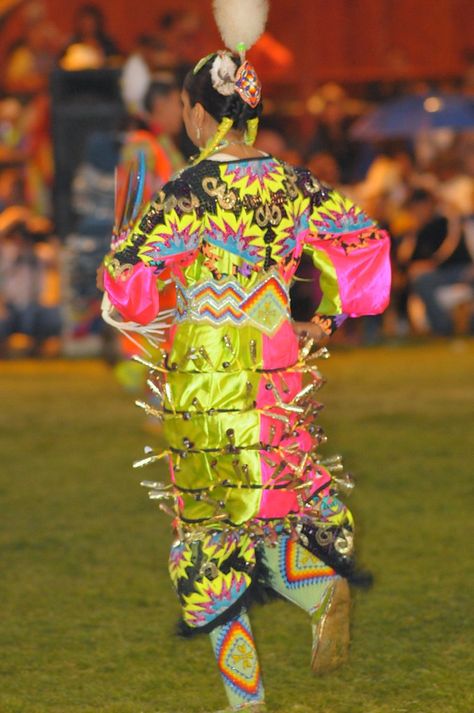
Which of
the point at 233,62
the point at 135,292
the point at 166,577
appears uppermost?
the point at 233,62

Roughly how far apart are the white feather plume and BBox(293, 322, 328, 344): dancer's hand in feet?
2.76

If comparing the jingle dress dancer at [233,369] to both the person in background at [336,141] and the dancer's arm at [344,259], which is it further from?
the person in background at [336,141]

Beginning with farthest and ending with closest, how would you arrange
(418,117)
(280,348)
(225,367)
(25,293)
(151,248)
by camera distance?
(418,117) < (25,293) < (280,348) < (225,367) < (151,248)

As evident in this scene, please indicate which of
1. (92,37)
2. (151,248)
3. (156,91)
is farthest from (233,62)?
(92,37)

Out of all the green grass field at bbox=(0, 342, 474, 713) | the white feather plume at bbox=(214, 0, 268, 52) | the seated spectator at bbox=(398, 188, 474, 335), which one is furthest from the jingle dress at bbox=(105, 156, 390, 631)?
the seated spectator at bbox=(398, 188, 474, 335)

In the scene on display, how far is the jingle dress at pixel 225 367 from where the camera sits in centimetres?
441

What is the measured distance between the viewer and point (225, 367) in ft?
14.7

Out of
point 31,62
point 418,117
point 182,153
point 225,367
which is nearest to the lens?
point 225,367

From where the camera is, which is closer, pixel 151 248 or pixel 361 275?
pixel 151 248

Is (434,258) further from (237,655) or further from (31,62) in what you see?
(237,655)

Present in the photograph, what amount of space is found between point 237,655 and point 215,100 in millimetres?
1597

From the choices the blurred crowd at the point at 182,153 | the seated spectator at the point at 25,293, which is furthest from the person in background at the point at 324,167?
the seated spectator at the point at 25,293

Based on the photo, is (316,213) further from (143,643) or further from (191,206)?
(143,643)

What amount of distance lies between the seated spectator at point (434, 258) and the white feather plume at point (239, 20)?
10.3m
